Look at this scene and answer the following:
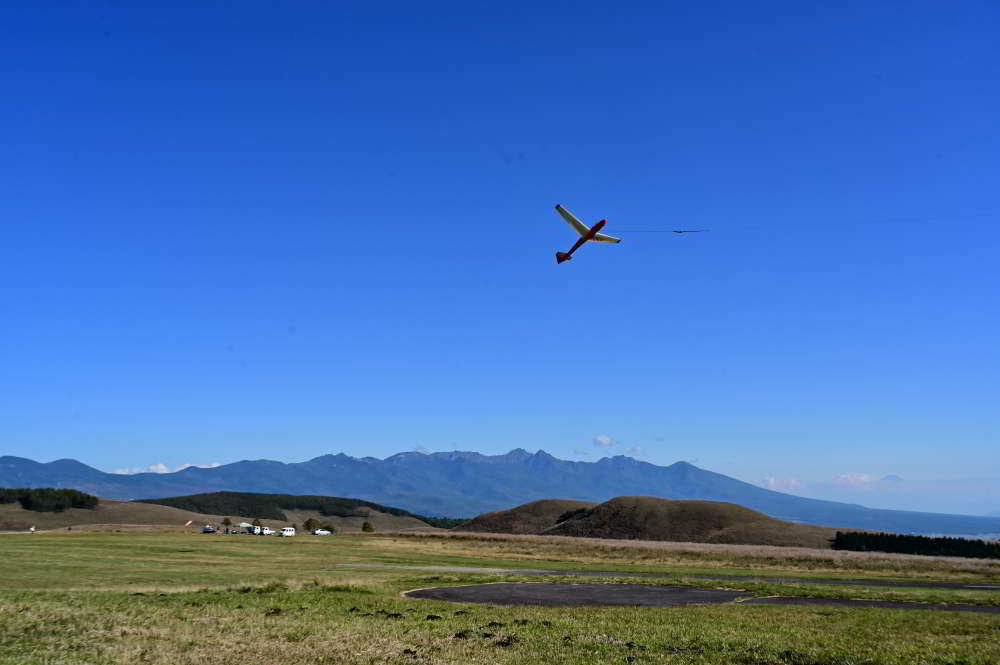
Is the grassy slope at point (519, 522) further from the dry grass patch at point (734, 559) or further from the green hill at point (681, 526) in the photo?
the dry grass patch at point (734, 559)

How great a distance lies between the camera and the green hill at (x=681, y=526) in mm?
139250

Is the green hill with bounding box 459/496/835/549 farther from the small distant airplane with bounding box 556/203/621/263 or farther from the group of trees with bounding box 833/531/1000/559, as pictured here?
the small distant airplane with bounding box 556/203/621/263

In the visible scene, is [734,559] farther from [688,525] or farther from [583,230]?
[688,525]

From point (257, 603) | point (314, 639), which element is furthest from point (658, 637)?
point (257, 603)

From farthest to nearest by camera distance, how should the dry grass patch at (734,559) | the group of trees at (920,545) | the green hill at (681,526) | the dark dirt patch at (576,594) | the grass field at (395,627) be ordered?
the green hill at (681,526)
the group of trees at (920,545)
the dry grass patch at (734,559)
the dark dirt patch at (576,594)
the grass field at (395,627)

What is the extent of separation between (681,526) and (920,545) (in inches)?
1874

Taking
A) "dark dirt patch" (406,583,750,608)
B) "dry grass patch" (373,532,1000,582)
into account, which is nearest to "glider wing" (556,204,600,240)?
"dark dirt patch" (406,583,750,608)

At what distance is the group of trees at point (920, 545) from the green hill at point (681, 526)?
5169 mm

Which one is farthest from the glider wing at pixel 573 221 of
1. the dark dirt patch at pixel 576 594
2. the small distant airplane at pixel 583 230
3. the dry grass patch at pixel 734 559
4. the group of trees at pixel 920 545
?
the group of trees at pixel 920 545

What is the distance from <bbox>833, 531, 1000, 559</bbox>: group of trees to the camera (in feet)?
364

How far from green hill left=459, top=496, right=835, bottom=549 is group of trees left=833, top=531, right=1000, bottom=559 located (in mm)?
5169

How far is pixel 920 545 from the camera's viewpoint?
11581 cm

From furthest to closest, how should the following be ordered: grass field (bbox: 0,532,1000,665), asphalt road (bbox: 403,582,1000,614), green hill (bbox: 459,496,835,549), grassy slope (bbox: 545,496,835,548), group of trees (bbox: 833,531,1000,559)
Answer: green hill (bbox: 459,496,835,549) → grassy slope (bbox: 545,496,835,548) → group of trees (bbox: 833,531,1000,559) → asphalt road (bbox: 403,582,1000,614) → grass field (bbox: 0,532,1000,665)

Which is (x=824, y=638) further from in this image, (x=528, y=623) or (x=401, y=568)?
(x=401, y=568)
